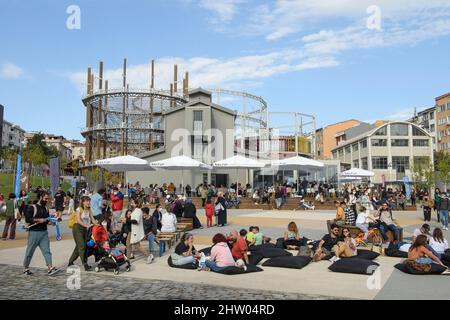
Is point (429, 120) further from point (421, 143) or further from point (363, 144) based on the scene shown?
point (363, 144)

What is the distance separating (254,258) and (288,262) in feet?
3.37

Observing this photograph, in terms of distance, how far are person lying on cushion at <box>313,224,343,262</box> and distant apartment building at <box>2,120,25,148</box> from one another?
12998 cm

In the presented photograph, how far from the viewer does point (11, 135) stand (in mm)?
131500

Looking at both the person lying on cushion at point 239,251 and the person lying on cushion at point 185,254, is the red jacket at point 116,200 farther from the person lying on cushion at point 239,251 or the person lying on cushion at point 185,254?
the person lying on cushion at point 239,251

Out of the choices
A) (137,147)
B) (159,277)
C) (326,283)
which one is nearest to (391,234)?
(326,283)

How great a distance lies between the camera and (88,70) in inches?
2852

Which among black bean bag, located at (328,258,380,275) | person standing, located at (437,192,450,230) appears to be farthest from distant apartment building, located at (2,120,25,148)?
black bean bag, located at (328,258,380,275)

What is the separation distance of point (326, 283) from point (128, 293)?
393cm

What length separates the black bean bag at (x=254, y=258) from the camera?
10469 mm

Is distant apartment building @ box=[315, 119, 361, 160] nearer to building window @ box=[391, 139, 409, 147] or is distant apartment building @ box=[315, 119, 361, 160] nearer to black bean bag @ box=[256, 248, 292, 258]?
building window @ box=[391, 139, 409, 147]

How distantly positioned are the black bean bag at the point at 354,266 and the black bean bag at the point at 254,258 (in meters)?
1.88

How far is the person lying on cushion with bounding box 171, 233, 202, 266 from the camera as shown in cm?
1005

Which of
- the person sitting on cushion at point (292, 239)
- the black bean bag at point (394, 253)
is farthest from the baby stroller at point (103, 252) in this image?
the black bean bag at point (394, 253)

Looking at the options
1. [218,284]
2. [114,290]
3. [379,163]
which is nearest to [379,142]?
[379,163]
